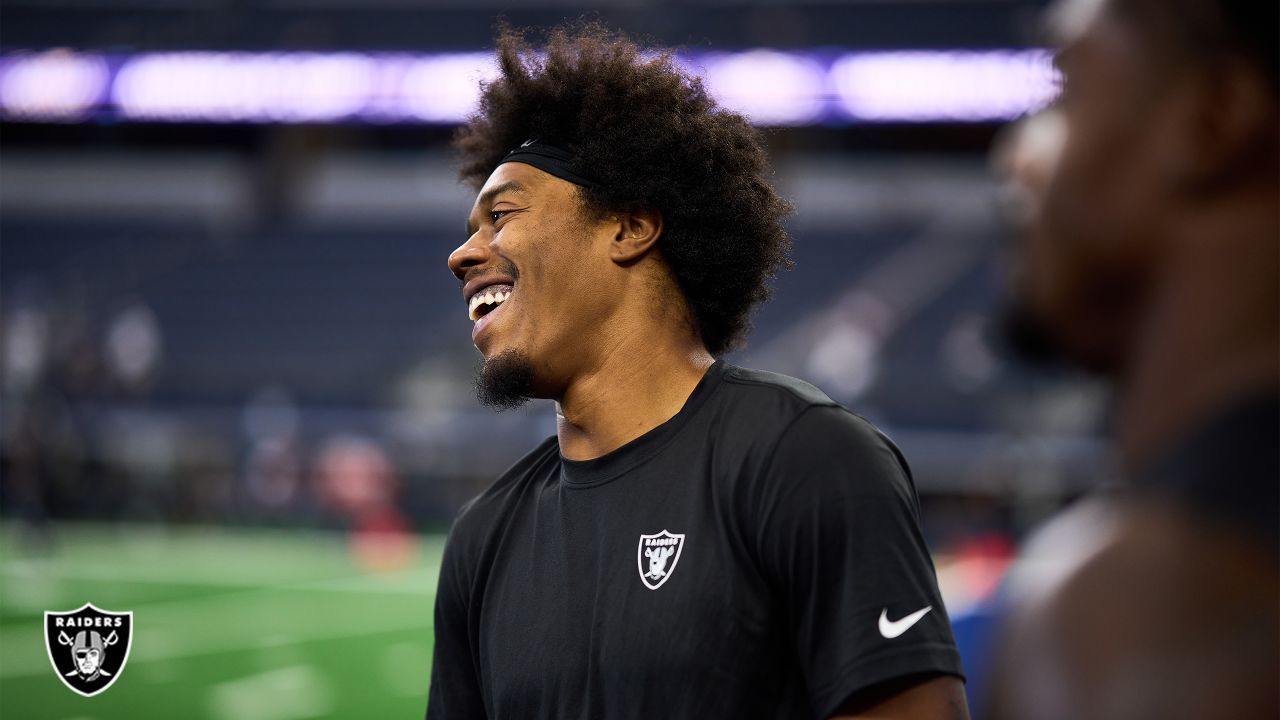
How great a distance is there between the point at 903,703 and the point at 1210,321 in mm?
1209

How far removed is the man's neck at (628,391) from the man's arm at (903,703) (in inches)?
27.4

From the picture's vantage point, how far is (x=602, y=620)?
92.5 inches

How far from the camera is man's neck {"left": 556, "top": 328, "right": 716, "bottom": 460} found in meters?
2.61

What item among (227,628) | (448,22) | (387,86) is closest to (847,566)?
(227,628)

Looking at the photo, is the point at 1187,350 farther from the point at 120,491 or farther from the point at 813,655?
the point at 120,491

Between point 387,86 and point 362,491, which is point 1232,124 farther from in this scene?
point 387,86

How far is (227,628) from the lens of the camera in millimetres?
9969

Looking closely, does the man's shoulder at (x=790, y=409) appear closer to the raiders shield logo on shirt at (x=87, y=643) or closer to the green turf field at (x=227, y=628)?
the raiders shield logo on shirt at (x=87, y=643)

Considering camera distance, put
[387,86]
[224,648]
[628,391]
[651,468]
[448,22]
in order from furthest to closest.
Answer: [448,22]
[387,86]
[224,648]
[628,391]
[651,468]

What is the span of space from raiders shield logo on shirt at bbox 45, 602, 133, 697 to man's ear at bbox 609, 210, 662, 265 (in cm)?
133

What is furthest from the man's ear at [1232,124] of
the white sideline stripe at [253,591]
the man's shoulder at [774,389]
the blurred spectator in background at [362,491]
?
the blurred spectator in background at [362,491]

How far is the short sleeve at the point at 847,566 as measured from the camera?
207 centimetres

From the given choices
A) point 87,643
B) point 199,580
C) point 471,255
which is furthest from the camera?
point 199,580

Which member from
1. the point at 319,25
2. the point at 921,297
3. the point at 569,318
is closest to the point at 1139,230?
the point at 569,318
